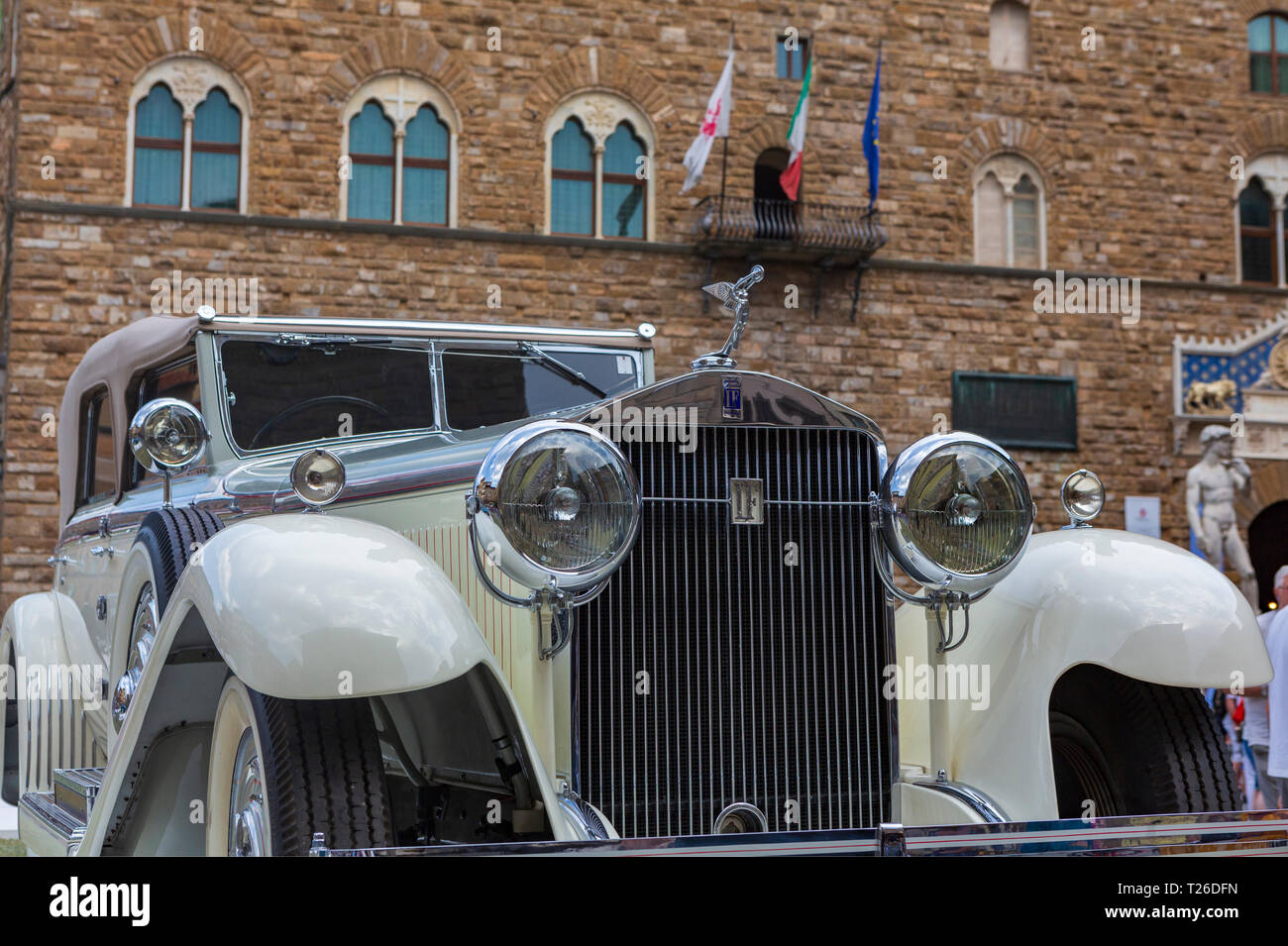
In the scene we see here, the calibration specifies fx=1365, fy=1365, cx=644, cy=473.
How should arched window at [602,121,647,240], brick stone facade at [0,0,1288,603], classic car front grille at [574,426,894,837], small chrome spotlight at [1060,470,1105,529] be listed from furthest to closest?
arched window at [602,121,647,240], brick stone facade at [0,0,1288,603], small chrome spotlight at [1060,470,1105,529], classic car front grille at [574,426,894,837]

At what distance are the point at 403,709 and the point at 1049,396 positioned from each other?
1373cm

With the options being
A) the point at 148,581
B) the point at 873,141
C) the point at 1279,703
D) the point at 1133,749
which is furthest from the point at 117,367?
the point at 873,141

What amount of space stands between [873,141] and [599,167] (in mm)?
2982

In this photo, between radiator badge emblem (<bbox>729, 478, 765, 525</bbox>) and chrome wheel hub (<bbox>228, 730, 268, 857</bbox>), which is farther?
radiator badge emblem (<bbox>729, 478, 765, 525</bbox>)

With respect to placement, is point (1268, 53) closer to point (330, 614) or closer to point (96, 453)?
point (96, 453)

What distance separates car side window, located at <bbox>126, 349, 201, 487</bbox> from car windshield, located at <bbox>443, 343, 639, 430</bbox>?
83cm

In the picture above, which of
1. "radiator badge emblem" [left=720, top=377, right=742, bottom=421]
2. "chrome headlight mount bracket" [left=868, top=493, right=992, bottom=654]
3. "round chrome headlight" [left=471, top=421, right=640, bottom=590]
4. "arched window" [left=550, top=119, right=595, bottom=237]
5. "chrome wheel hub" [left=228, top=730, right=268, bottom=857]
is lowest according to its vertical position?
"chrome wheel hub" [left=228, top=730, right=268, bottom=857]

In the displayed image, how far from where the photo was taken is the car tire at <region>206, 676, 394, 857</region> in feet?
8.55

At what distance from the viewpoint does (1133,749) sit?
3416 mm

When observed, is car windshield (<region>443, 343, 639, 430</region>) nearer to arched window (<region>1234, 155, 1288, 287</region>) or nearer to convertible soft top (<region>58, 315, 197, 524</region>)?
convertible soft top (<region>58, 315, 197, 524</region>)

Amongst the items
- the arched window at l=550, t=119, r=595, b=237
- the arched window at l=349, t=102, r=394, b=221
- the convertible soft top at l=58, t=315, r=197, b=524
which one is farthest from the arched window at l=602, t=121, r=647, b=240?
the convertible soft top at l=58, t=315, r=197, b=524

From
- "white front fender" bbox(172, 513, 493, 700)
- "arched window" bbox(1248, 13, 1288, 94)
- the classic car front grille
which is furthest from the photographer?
"arched window" bbox(1248, 13, 1288, 94)
